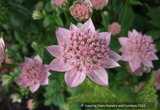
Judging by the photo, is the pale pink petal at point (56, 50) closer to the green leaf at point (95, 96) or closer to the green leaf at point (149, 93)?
the green leaf at point (95, 96)

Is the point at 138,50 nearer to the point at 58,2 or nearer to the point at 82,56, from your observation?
the point at 82,56

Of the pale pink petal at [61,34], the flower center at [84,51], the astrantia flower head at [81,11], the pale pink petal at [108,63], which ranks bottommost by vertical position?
the pale pink petal at [108,63]

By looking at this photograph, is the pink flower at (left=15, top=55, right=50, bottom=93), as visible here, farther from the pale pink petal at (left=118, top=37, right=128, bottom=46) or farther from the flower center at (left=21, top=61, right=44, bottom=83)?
the pale pink petal at (left=118, top=37, right=128, bottom=46)

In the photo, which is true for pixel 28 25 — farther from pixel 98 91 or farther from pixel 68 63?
pixel 98 91

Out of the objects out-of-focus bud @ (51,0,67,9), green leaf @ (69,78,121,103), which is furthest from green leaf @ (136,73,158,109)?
out-of-focus bud @ (51,0,67,9)

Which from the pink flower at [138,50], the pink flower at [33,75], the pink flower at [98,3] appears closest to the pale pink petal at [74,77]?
the pink flower at [33,75]

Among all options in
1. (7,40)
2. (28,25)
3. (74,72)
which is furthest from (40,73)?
(28,25)
